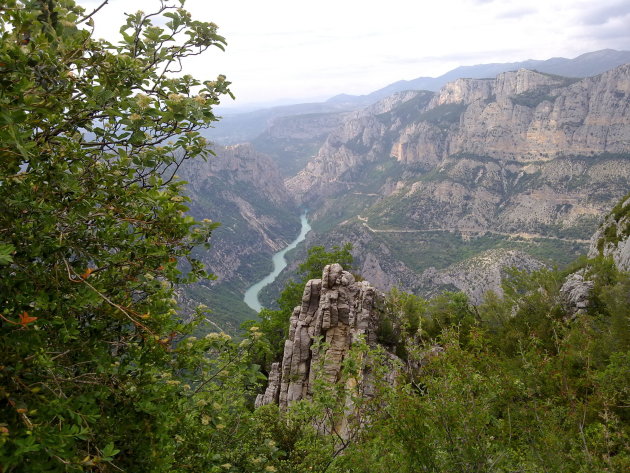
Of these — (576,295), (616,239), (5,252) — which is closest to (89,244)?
(5,252)

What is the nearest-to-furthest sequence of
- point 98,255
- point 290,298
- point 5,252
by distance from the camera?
point 5,252 → point 98,255 → point 290,298

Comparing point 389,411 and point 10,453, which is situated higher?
point 10,453

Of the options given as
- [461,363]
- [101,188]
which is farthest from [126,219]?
[461,363]

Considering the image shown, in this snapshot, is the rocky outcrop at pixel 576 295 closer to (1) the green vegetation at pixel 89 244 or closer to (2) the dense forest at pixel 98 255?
(2) the dense forest at pixel 98 255

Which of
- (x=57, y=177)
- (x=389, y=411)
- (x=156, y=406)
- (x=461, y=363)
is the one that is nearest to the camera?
(x=57, y=177)

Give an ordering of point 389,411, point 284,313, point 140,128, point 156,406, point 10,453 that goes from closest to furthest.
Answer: point 10,453 → point 140,128 → point 156,406 → point 389,411 → point 284,313

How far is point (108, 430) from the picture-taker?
406 centimetres

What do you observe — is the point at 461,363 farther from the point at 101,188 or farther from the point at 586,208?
the point at 586,208

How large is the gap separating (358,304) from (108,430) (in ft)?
93.4

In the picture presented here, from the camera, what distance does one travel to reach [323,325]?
30.5m

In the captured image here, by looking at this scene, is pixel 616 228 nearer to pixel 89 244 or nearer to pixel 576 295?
pixel 576 295

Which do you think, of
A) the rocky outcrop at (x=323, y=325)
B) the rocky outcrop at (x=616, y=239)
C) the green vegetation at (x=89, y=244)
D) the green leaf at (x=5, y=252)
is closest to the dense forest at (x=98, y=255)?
the green vegetation at (x=89, y=244)

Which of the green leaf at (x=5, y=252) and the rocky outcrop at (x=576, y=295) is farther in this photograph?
the rocky outcrop at (x=576, y=295)

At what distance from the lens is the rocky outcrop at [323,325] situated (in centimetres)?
2948
